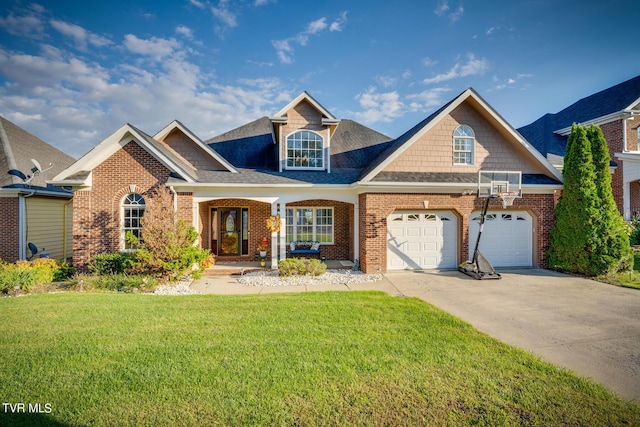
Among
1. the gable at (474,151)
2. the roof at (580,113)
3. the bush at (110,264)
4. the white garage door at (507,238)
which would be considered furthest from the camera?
the roof at (580,113)

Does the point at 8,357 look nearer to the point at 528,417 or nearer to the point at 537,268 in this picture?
the point at 528,417

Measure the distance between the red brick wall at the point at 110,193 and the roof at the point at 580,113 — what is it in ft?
69.7

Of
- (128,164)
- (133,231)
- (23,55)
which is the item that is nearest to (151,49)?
(128,164)

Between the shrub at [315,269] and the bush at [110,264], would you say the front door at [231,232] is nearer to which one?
the bush at [110,264]

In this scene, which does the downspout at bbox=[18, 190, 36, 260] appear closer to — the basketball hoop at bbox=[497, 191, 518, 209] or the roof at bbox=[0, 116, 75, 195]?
the roof at bbox=[0, 116, 75, 195]

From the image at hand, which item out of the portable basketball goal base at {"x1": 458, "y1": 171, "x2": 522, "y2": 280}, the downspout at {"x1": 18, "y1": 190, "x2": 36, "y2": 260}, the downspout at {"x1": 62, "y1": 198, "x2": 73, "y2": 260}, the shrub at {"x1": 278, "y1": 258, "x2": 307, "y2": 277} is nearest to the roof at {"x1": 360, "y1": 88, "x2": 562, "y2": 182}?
the portable basketball goal base at {"x1": 458, "y1": 171, "x2": 522, "y2": 280}

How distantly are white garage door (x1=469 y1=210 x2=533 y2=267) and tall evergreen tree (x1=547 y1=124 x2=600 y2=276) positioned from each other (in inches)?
32.8

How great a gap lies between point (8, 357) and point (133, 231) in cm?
691

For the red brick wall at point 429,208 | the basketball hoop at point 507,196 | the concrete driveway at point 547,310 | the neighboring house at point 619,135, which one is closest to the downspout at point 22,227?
the concrete driveway at point 547,310

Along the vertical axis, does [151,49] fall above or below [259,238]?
above

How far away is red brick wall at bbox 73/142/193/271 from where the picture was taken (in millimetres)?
Answer: 10398

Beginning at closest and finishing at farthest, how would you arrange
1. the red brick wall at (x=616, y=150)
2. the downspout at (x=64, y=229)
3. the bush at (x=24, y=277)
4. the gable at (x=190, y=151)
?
the bush at (x=24, y=277) < the gable at (x=190, y=151) < the downspout at (x=64, y=229) < the red brick wall at (x=616, y=150)

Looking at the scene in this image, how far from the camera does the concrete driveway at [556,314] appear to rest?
176 inches

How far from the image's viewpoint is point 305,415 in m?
3.18
